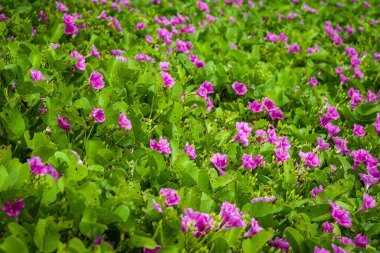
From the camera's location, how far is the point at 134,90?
3.47 metres

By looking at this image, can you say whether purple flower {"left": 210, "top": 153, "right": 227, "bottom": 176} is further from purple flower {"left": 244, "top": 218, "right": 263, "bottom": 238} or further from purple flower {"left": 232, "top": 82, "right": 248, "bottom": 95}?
purple flower {"left": 232, "top": 82, "right": 248, "bottom": 95}

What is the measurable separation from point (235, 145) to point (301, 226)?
35.3 inches

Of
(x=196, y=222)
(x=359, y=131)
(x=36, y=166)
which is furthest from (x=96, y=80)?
(x=359, y=131)

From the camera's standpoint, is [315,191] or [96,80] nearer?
[315,191]

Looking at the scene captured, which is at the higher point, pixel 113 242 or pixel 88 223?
pixel 88 223

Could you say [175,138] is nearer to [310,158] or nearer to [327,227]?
[310,158]

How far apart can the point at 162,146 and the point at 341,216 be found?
123cm

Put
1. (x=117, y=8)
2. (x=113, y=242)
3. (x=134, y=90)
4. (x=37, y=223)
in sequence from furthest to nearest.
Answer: (x=117, y=8) < (x=134, y=90) < (x=113, y=242) < (x=37, y=223)

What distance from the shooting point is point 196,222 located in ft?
7.29

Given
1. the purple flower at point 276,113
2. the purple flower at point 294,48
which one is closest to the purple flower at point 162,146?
the purple flower at point 276,113

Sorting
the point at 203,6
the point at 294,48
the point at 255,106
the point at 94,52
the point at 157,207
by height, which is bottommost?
the point at 294,48

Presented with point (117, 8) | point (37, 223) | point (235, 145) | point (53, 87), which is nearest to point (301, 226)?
point (235, 145)

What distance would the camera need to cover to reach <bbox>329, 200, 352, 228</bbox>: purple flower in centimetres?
268

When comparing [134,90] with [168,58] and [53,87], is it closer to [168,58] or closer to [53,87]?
[53,87]
